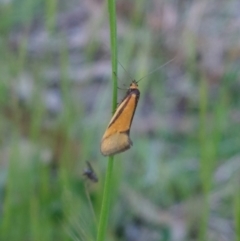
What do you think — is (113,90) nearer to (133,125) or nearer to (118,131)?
(118,131)

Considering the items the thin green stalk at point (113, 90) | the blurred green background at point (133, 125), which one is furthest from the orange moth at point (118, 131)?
the blurred green background at point (133, 125)

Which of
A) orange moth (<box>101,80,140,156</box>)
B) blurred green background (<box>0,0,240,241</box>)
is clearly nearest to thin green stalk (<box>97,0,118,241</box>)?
orange moth (<box>101,80,140,156</box>)

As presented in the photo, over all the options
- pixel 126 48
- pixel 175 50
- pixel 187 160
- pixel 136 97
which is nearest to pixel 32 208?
pixel 136 97

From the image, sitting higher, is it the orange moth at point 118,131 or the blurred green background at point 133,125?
the blurred green background at point 133,125

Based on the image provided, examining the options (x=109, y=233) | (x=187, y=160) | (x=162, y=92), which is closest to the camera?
(x=109, y=233)

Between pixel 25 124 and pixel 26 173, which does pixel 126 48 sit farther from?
pixel 26 173

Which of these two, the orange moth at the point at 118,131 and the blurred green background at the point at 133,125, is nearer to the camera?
the orange moth at the point at 118,131

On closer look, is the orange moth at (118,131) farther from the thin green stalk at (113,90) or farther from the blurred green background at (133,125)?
the blurred green background at (133,125)

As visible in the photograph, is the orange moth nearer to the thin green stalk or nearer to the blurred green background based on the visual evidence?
the thin green stalk
